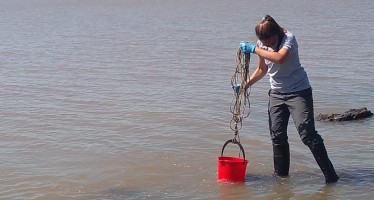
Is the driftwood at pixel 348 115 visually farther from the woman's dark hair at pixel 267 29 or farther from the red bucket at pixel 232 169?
the woman's dark hair at pixel 267 29

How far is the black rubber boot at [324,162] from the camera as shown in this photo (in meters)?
6.52

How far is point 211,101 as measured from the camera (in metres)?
10.7

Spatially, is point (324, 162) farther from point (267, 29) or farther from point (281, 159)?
point (267, 29)

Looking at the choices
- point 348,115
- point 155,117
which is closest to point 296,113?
point 348,115

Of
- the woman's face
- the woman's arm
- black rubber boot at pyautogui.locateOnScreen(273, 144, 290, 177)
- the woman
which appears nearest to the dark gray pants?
the woman

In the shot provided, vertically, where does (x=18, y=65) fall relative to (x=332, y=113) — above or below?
above

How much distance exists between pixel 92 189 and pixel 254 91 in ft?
17.0

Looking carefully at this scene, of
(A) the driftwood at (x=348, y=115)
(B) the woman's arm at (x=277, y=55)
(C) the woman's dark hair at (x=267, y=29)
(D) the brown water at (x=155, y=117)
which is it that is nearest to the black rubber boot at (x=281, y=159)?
(D) the brown water at (x=155, y=117)

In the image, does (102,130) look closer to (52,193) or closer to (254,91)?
(52,193)

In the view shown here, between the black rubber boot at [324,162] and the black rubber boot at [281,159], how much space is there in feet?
1.14

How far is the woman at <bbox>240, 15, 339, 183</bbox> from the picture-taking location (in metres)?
6.29

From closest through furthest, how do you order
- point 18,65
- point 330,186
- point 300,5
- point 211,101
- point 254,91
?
point 330,186, point 211,101, point 254,91, point 18,65, point 300,5

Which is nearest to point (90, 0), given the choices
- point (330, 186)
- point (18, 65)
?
point (18, 65)

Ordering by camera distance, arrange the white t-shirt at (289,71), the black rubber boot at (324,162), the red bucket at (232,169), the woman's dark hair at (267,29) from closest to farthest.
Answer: the woman's dark hair at (267,29) < the white t-shirt at (289,71) < the black rubber boot at (324,162) < the red bucket at (232,169)
